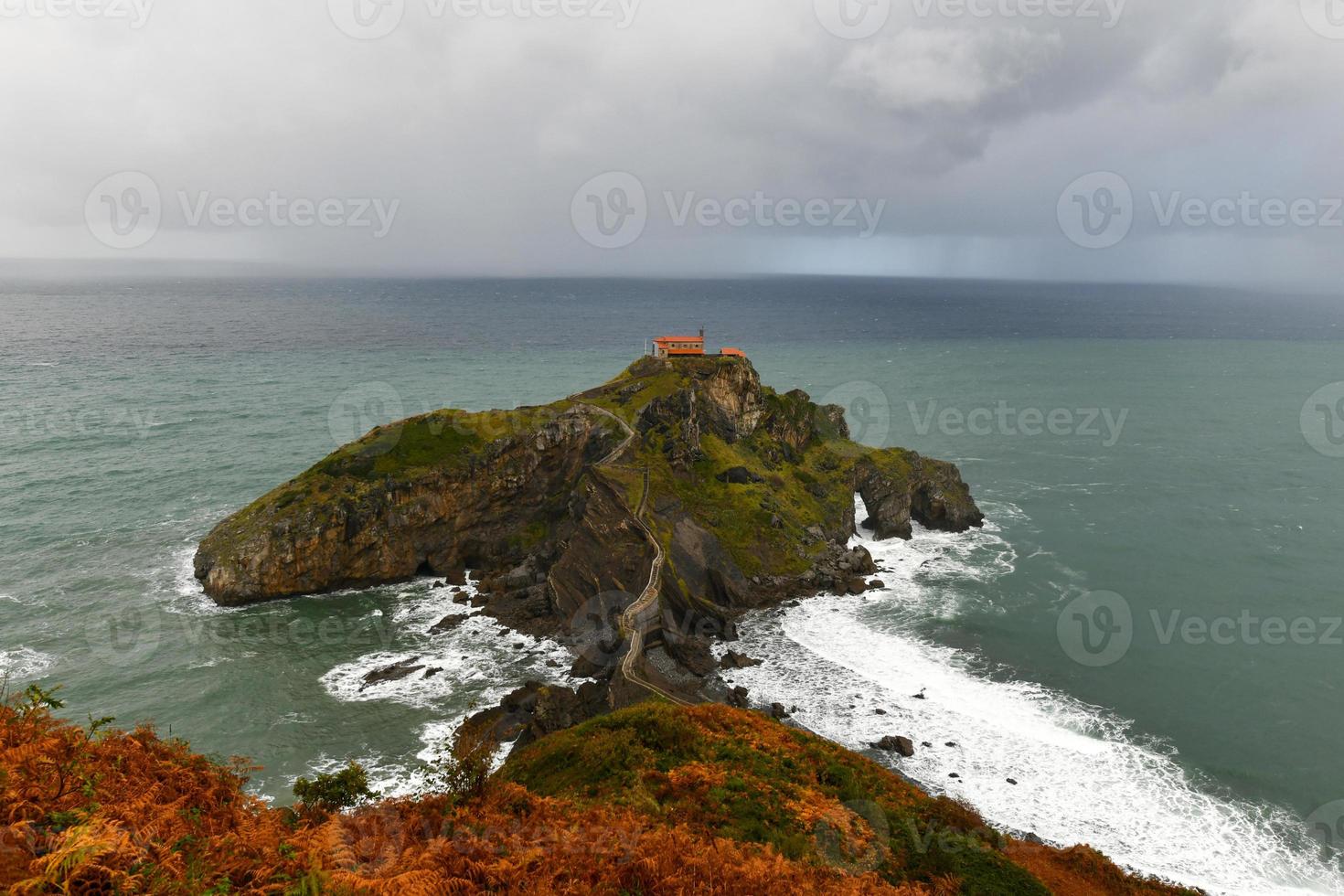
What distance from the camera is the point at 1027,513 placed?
245 ft

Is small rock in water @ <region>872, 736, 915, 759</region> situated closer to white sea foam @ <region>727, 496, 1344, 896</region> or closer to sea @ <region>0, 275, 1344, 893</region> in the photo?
sea @ <region>0, 275, 1344, 893</region>

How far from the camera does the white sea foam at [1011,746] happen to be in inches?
1308

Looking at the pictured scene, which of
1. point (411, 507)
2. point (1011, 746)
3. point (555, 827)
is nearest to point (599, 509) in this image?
point (411, 507)

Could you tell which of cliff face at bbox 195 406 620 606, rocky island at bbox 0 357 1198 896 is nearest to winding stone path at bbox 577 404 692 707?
rocky island at bbox 0 357 1198 896

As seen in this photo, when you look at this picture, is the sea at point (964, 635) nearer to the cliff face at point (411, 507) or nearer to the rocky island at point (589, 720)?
the cliff face at point (411, 507)

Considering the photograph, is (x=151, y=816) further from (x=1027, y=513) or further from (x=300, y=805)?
(x=1027, y=513)

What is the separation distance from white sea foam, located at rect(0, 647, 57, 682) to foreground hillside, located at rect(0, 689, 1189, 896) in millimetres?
34821

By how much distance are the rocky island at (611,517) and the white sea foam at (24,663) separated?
1057 cm

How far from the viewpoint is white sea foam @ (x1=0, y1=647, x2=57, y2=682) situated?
43.3 meters

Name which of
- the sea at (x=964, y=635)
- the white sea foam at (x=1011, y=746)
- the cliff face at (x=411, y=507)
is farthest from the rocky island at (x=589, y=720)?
the sea at (x=964, y=635)

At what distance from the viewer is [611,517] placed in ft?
187

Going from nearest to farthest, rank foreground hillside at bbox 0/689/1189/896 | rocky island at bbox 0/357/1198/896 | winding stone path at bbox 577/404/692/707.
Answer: foreground hillside at bbox 0/689/1189/896 → rocky island at bbox 0/357/1198/896 → winding stone path at bbox 577/404/692/707

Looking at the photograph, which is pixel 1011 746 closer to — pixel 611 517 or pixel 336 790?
pixel 611 517

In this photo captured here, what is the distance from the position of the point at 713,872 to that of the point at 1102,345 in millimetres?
219906
